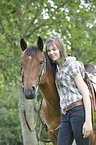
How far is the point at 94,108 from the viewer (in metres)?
2.89

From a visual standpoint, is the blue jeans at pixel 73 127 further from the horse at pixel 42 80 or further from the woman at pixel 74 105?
the horse at pixel 42 80

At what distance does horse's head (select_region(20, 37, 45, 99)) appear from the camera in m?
2.45

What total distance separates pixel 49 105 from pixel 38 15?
20.3 ft

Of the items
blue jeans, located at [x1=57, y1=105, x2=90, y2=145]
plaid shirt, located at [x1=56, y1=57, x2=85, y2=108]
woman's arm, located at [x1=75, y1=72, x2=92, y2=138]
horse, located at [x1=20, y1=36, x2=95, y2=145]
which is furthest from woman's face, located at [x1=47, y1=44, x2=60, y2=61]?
blue jeans, located at [x1=57, y1=105, x2=90, y2=145]

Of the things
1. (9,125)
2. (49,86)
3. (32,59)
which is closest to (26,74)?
(32,59)

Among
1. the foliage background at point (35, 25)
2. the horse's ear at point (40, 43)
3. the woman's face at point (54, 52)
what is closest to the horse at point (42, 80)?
the horse's ear at point (40, 43)

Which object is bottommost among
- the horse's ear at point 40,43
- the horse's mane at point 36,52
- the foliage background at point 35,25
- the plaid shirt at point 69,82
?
the plaid shirt at point 69,82

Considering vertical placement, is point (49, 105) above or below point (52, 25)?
below

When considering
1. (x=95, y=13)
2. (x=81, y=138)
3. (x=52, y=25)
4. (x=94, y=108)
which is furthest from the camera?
(x=52, y=25)

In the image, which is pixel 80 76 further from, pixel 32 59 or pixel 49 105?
pixel 49 105

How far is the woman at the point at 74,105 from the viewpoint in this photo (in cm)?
230

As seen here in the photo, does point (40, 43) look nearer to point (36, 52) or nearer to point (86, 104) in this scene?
point (36, 52)

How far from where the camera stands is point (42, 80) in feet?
9.52

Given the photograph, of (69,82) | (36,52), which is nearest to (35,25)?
(36,52)
